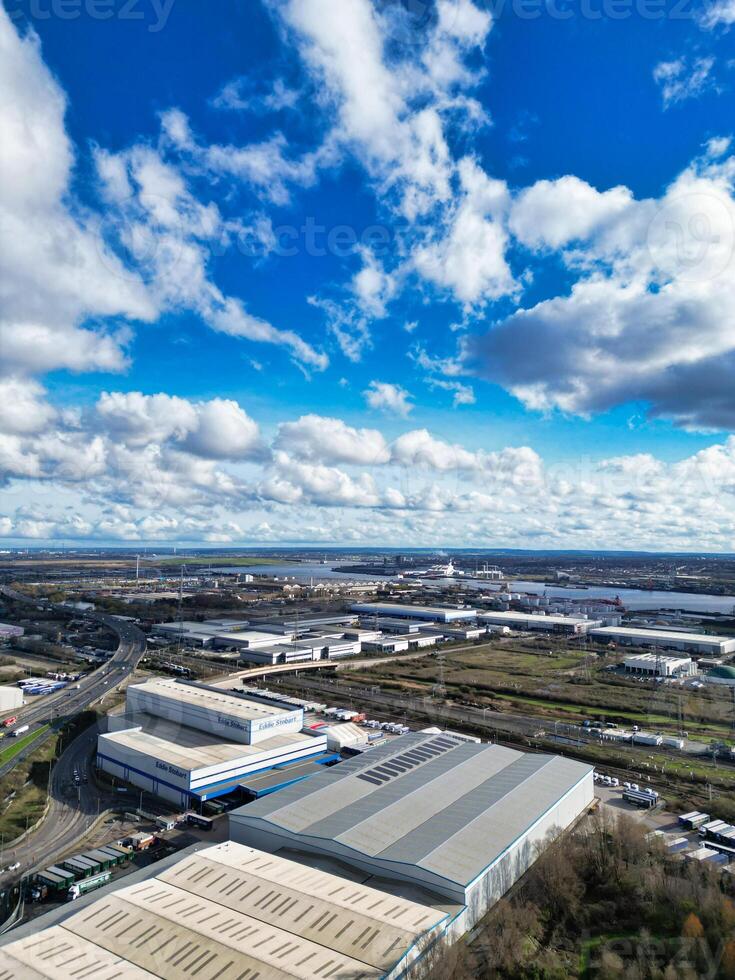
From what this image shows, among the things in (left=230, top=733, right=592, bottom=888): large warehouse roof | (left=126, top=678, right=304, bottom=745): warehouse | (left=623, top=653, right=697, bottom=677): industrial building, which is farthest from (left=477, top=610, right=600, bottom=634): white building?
→ (left=230, top=733, right=592, bottom=888): large warehouse roof

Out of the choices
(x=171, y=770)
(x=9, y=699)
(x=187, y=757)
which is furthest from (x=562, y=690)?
(x=9, y=699)

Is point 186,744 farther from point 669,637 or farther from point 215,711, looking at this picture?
point 669,637

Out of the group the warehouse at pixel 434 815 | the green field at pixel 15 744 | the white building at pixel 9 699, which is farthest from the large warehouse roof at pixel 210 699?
the white building at pixel 9 699

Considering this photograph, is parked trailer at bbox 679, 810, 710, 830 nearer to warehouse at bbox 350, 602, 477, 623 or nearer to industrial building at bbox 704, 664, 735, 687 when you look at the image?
industrial building at bbox 704, 664, 735, 687

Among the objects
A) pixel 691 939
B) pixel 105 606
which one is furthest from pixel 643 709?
pixel 105 606

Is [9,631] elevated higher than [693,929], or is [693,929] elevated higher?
[693,929]

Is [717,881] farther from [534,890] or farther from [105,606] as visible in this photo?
[105,606]
